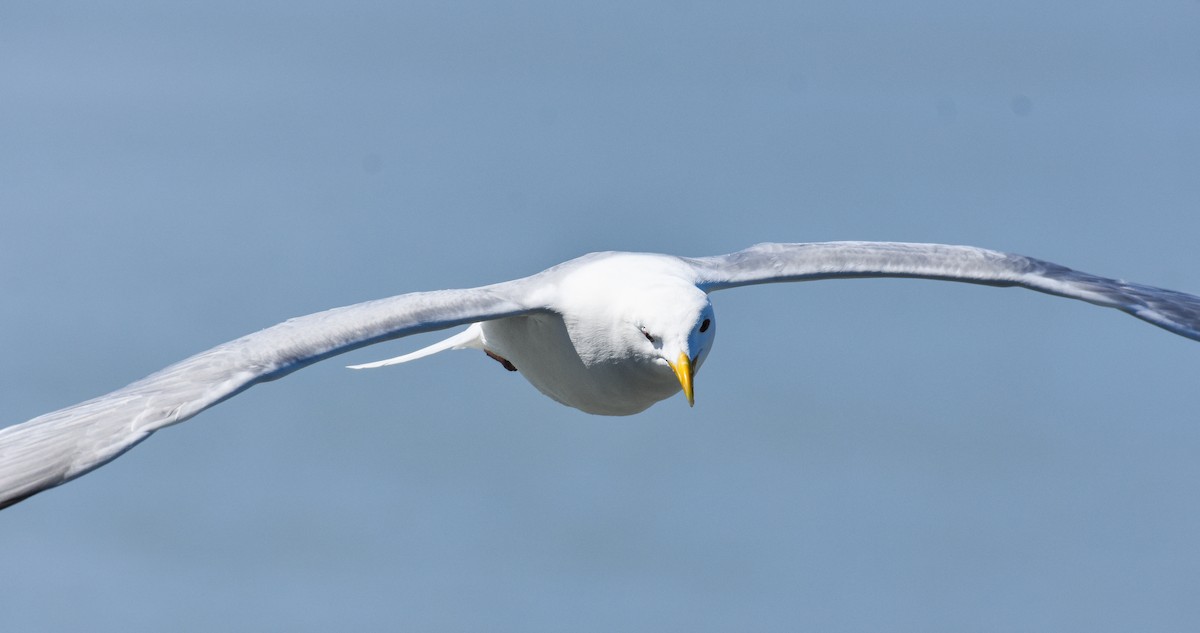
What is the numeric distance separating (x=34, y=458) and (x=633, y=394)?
5.55m

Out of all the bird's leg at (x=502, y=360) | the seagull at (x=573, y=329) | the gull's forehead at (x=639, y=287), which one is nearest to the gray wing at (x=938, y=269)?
the seagull at (x=573, y=329)

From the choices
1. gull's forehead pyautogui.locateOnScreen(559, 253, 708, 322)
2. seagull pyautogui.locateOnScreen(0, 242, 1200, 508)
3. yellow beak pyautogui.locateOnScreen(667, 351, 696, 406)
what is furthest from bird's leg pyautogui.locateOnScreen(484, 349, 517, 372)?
yellow beak pyautogui.locateOnScreen(667, 351, 696, 406)

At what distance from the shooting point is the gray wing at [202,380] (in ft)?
41.2

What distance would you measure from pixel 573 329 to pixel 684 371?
2.12 m

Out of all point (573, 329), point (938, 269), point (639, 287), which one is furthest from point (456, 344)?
point (938, 269)

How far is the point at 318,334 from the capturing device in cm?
1424

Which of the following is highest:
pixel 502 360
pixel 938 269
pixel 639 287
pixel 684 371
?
pixel 938 269

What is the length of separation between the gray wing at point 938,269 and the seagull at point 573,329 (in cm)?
2

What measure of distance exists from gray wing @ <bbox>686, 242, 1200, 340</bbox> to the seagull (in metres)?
0.02

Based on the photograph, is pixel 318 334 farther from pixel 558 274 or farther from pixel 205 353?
pixel 558 274

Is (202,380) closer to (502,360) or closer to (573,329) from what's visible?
(573,329)

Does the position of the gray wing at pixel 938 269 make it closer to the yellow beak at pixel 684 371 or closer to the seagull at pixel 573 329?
the seagull at pixel 573 329

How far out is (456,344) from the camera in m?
19.0

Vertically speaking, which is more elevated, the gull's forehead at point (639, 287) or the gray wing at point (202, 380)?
the gull's forehead at point (639, 287)
